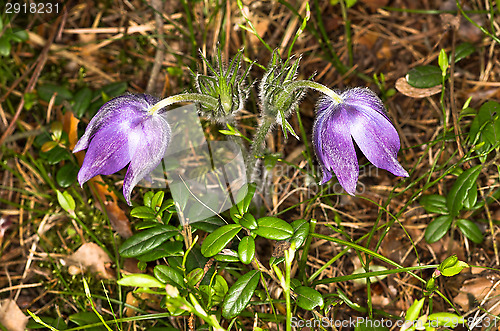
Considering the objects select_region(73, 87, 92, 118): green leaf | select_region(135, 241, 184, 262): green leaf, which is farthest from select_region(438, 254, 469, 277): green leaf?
select_region(73, 87, 92, 118): green leaf

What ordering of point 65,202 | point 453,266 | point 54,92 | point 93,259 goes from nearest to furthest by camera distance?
point 453,266 → point 65,202 → point 93,259 → point 54,92

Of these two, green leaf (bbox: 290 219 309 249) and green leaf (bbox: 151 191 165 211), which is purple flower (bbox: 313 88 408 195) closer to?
green leaf (bbox: 290 219 309 249)

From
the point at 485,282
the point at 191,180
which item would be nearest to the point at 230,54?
the point at 191,180

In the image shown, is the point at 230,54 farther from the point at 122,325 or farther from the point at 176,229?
the point at 122,325

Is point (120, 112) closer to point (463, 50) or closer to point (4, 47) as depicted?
point (4, 47)

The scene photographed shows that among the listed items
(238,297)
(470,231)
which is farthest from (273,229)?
(470,231)

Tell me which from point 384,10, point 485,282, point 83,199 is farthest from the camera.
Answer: point 384,10

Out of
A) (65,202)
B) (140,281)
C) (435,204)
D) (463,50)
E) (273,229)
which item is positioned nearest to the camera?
(140,281)
